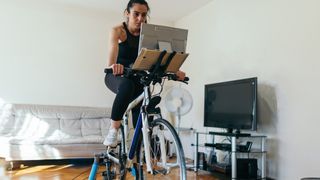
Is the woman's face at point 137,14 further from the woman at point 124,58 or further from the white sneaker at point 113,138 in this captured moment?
the white sneaker at point 113,138

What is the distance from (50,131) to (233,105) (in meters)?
2.51

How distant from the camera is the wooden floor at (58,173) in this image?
3111 mm

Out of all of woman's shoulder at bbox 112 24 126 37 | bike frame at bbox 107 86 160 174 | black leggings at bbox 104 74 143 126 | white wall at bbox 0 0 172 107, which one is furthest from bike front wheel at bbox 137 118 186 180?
white wall at bbox 0 0 172 107

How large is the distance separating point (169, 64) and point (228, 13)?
105 inches

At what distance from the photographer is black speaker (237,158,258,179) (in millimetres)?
3068

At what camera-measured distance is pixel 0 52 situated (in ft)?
14.3

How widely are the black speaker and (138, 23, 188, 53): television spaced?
1818 millimetres

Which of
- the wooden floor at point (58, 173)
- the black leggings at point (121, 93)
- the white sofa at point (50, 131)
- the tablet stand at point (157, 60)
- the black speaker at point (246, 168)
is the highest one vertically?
the tablet stand at point (157, 60)

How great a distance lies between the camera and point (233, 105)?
338 cm

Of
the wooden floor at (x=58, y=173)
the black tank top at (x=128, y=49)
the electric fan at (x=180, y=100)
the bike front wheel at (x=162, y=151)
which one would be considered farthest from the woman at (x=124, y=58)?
the electric fan at (x=180, y=100)

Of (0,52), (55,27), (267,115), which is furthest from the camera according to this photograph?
(55,27)

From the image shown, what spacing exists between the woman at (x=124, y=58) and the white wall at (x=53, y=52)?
2919 millimetres

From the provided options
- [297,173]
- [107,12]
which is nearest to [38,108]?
[107,12]

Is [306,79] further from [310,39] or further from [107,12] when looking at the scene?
[107,12]
